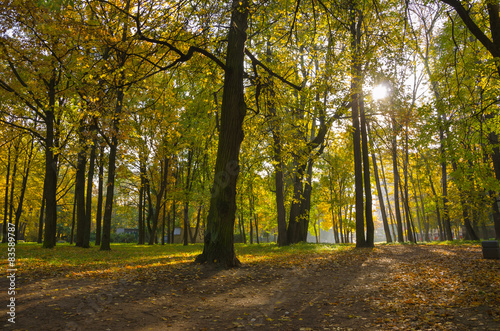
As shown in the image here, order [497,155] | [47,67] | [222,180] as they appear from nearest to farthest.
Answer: [222,180]
[47,67]
[497,155]

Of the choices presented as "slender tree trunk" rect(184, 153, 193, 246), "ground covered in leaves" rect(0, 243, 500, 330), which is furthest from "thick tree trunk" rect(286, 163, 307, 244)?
"ground covered in leaves" rect(0, 243, 500, 330)

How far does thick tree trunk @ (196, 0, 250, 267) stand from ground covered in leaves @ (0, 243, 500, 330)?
0.57 m

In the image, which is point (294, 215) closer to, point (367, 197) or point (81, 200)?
point (367, 197)

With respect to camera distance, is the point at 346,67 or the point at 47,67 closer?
the point at 346,67

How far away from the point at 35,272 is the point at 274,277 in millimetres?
5603

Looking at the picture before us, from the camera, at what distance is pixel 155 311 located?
4.82 meters

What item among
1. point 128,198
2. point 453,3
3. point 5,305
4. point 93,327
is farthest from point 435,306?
point 128,198

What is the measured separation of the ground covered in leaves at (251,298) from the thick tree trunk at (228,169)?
57 cm

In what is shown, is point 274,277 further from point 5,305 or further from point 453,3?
point 453,3

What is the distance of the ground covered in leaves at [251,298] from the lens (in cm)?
429

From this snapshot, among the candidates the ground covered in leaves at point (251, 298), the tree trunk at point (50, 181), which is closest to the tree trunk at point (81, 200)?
the tree trunk at point (50, 181)

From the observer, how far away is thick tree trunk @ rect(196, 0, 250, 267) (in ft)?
27.1

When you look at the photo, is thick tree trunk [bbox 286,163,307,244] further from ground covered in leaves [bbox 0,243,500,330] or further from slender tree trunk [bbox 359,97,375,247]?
ground covered in leaves [bbox 0,243,500,330]

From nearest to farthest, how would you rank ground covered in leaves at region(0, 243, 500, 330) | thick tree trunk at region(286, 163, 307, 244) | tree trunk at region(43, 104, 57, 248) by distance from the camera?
ground covered in leaves at region(0, 243, 500, 330), tree trunk at region(43, 104, 57, 248), thick tree trunk at region(286, 163, 307, 244)
